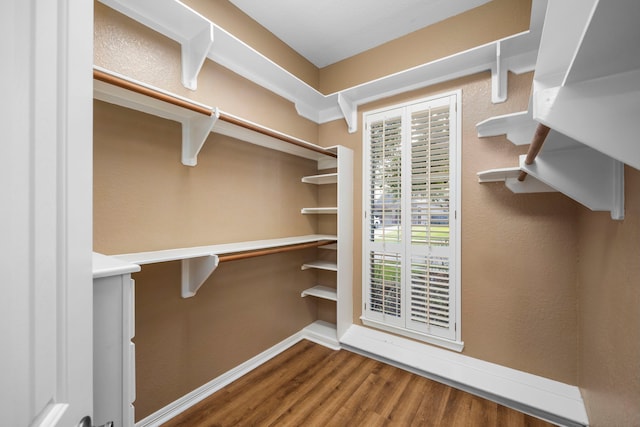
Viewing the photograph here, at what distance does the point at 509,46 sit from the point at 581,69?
1.60 metres

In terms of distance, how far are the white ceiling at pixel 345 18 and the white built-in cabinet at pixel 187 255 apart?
1.00 meters

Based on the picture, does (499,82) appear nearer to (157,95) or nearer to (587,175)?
(587,175)

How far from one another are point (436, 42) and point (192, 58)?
191 centimetres

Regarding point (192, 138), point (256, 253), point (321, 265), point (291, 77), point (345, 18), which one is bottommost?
point (321, 265)

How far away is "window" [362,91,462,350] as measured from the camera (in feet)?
6.75

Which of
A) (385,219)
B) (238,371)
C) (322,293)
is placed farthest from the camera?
(322,293)

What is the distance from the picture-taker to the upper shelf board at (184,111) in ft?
4.04

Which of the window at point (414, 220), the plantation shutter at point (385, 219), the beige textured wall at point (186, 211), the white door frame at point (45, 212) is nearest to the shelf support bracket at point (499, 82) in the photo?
the window at point (414, 220)

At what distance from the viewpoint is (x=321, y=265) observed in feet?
8.36

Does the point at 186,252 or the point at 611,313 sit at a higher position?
the point at 186,252

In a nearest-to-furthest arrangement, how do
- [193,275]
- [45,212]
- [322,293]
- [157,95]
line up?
[45,212] < [157,95] < [193,275] < [322,293]

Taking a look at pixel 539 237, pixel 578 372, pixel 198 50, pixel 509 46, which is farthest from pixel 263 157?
pixel 578 372

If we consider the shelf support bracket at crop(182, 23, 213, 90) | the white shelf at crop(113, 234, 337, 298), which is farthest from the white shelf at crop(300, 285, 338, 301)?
the shelf support bracket at crop(182, 23, 213, 90)

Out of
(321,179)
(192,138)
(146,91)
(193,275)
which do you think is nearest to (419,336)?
(321,179)
